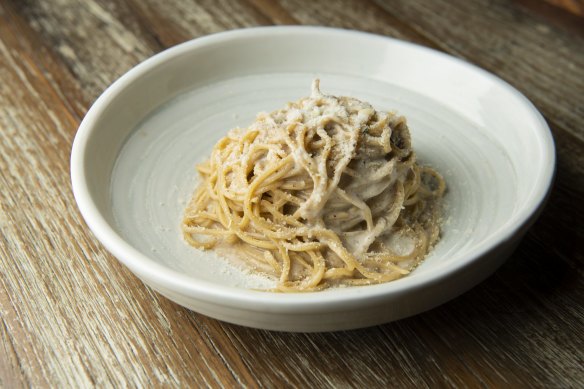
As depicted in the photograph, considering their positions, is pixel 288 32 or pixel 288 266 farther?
pixel 288 32

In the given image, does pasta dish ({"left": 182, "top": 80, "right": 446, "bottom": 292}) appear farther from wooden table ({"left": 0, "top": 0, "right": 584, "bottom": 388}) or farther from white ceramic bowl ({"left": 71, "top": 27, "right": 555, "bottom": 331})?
wooden table ({"left": 0, "top": 0, "right": 584, "bottom": 388})

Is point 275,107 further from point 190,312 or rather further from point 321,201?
point 190,312

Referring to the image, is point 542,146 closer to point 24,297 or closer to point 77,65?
point 24,297

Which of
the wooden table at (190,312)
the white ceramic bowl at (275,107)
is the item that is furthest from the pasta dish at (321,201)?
the wooden table at (190,312)

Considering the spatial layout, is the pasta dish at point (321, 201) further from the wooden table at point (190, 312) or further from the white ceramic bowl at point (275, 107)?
the wooden table at point (190, 312)

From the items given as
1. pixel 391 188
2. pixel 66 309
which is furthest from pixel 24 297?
pixel 391 188
